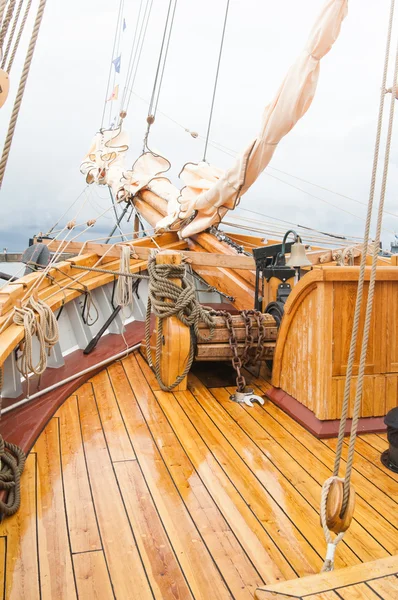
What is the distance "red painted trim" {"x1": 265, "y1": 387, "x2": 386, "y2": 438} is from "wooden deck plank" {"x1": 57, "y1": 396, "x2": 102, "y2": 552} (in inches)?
52.5

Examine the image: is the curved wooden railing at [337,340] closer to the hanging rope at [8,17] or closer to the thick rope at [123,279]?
the thick rope at [123,279]

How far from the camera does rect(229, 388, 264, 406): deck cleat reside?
135 inches

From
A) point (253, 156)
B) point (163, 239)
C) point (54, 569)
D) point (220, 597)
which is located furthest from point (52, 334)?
point (163, 239)

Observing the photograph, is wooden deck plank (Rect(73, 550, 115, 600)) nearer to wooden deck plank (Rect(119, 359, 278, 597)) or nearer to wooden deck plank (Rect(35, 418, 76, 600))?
wooden deck plank (Rect(35, 418, 76, 600))

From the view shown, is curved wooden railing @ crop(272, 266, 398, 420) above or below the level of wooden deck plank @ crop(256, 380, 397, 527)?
above

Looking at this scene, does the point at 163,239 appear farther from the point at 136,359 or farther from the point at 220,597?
the point at 220,597

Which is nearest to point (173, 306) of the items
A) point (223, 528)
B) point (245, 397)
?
point (245, 397)

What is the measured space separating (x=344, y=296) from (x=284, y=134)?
5.18 ft

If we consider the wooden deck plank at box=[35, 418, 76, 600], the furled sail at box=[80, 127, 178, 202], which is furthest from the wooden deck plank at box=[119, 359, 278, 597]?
the furled sail at box=[80, 127, 178, 202]

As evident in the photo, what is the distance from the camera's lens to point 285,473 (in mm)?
2486

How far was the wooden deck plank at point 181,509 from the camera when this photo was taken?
1718 millimetres

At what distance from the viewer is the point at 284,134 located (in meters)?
3.86

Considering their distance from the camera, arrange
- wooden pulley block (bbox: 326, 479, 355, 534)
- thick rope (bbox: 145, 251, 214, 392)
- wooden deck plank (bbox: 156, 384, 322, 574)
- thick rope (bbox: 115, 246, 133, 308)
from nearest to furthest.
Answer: wooden pulley block (bbox: 326, 479, 355, 534) → wooden deck plank (bbox: 156, 384, 322, 574) → thick rope (bbox: 145, 251, 214, 392) → thick rope (bbox: 115, 246, 133, 308)

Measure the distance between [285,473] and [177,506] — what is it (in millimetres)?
617
